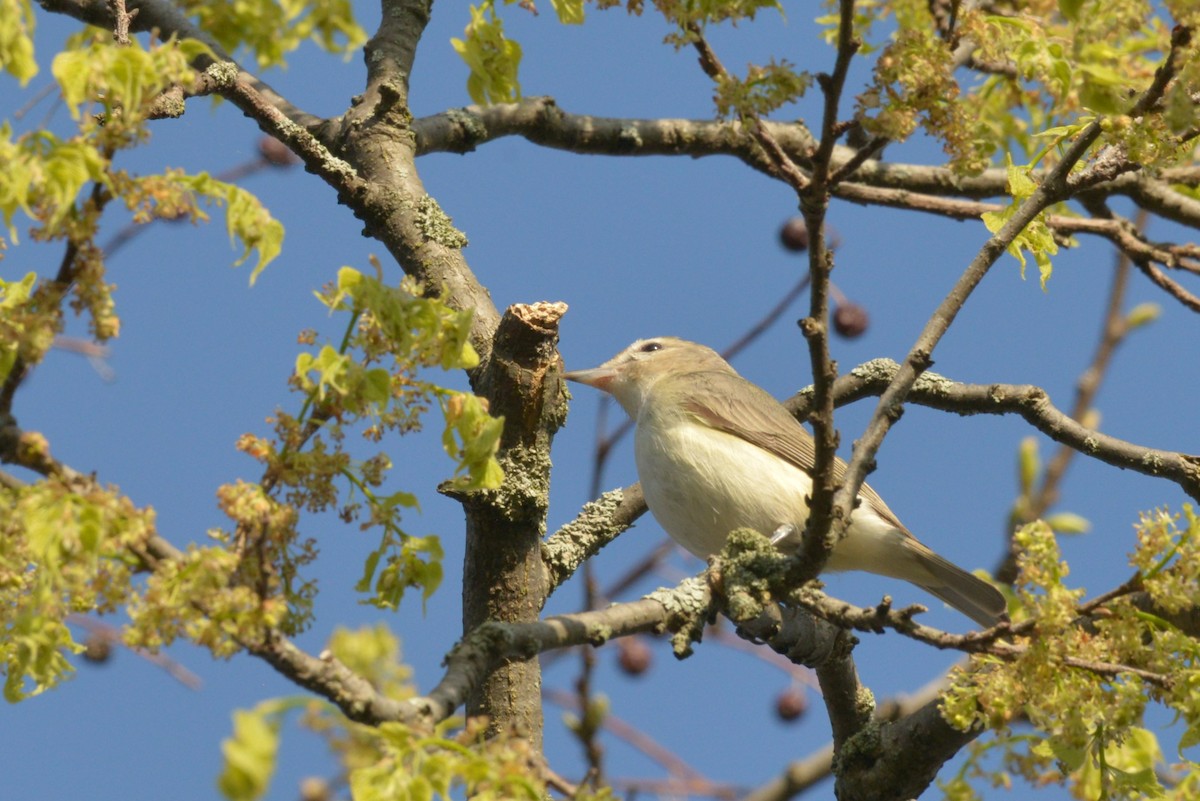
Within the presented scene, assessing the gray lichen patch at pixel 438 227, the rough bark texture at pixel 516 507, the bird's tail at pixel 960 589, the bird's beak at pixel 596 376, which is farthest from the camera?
the bird's beak at pixel 596 376

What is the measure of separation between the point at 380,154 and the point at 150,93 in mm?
2965

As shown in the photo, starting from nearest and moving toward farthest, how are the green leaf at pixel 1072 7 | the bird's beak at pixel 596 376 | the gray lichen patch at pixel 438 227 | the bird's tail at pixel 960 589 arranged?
the green leaf at pixel 1072 7
the gray lichen patch at pixel 438 227
the bird's tail at pixel 960 589
the bird's beak at pixel 596 376

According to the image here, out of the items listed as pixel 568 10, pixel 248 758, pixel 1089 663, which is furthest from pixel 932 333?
pixel 248 758

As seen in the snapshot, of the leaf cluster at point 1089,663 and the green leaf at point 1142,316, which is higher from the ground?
the green leaf at point 1142,316

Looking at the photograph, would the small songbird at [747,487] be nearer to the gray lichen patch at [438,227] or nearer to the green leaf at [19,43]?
the gray lichen patch at [438,227]

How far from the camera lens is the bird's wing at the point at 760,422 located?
19.0 ft

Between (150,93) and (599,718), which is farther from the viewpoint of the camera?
(599,718)

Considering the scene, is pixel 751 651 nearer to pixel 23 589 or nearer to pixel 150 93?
pixel 23 589

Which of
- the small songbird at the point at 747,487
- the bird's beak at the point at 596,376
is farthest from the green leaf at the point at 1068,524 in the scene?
the bird's beak at the point at 596,376

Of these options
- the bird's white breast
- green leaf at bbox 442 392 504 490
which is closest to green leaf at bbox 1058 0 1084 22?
green leaf at bbox 442 392 504 490

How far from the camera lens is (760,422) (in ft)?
19.5

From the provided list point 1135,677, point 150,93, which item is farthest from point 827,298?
point 150,93

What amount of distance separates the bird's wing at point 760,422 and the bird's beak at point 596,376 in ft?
2.37

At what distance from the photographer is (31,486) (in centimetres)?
207
